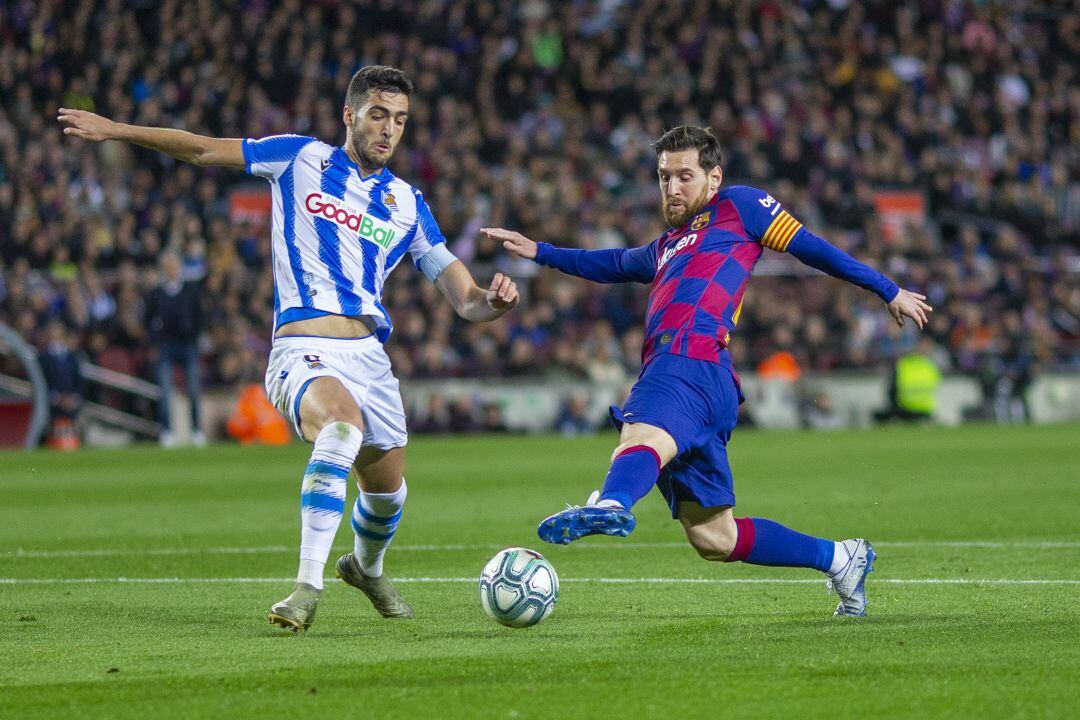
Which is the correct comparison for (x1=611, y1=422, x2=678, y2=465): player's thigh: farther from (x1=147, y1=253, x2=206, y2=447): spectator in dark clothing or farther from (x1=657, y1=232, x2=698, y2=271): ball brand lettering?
(x1=147, y1=253, x2=206, y2=447): spectator in dark clothing

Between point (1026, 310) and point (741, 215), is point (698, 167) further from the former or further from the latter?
point (1026, 310)

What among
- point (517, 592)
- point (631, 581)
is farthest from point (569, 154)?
point (517, 592)

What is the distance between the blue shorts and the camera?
593cm

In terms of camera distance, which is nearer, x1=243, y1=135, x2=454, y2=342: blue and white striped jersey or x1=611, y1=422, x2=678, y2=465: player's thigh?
x1=611, y1=422, x2=678, y2=465: player's thigh

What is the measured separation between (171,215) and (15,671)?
56.6 feet

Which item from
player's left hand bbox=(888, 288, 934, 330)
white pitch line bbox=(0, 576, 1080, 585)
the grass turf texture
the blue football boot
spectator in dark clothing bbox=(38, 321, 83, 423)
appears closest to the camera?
the grass turf texture

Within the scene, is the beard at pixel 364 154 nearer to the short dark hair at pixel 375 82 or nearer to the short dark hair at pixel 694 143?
the short dark hair at pixel 375 82

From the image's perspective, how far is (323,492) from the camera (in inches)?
235

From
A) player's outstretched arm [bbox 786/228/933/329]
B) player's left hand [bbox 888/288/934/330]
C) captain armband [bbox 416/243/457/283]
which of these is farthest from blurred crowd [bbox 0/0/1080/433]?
player's left hand [bbox 888/288/934/330]

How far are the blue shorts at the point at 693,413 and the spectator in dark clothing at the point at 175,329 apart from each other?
13.7 metres

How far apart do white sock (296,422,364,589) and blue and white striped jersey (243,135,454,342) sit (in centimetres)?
72

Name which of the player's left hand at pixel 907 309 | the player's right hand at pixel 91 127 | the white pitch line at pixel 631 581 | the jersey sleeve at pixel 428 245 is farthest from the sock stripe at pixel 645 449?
the player's right hand at pixel 91 127

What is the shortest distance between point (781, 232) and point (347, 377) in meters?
1.80

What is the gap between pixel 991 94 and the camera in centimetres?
2831
